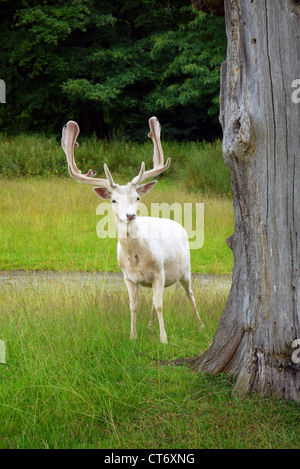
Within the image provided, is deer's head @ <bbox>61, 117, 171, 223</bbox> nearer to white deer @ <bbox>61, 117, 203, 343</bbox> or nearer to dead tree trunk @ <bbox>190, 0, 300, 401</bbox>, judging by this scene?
white deer @ <bbox>61, 117, 203, 343</bbox>

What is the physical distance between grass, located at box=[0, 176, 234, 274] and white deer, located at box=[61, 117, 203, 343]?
10.5ft

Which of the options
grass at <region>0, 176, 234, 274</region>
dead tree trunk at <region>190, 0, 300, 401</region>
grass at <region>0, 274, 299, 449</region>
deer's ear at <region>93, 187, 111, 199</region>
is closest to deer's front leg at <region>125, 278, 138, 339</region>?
grass at <region>0, 274, 299, 449</region>

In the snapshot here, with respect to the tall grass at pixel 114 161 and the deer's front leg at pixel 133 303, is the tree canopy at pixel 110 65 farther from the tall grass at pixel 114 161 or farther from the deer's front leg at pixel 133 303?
the deer's front leg at pixel 133 303

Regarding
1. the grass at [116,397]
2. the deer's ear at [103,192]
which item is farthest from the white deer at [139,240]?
the grass at [116,397]

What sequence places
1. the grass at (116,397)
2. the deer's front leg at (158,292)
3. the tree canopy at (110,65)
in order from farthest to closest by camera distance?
the tree canopy at (110,65) → the deer's front leg at (158,292) → the grass at (116,397)

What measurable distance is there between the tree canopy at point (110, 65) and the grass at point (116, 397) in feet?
63.0

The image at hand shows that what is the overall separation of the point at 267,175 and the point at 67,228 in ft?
28.4

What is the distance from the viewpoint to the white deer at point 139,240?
518cm

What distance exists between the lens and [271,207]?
3.88m

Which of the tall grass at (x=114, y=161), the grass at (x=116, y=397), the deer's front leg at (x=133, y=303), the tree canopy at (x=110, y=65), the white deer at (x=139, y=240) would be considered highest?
the tree canopy at (x=110, y=65)

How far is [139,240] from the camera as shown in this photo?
5.36 metres

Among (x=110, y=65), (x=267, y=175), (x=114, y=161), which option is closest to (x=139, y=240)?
(x=267, y=175)

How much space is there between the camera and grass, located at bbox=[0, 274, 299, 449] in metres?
3.48

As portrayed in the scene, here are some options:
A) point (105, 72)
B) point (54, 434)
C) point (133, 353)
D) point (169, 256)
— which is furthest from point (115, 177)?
point (54, 434)
